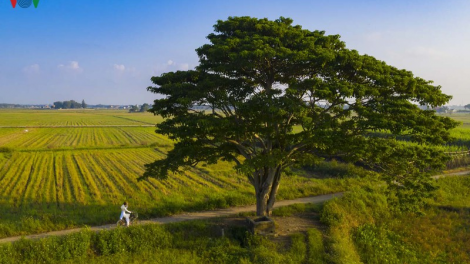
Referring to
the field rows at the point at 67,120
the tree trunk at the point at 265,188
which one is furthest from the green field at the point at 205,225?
the field rows at the point at 67,120

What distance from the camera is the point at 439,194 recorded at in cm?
2206

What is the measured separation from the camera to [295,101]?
12.6 metres

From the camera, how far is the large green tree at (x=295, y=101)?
12172 mm

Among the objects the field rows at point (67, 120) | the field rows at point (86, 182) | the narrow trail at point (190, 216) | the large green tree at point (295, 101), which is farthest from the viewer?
the field rows at point (67, 120)

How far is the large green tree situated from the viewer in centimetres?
1217

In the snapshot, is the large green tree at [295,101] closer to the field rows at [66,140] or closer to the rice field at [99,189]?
the rice field at [99,189]

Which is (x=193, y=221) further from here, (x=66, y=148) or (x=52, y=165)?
(x=66, y=148)

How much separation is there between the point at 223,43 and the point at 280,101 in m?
3.62

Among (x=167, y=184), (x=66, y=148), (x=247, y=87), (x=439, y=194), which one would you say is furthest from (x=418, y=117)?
(x=66, y=148)

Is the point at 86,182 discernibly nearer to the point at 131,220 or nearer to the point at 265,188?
the point at 131,220

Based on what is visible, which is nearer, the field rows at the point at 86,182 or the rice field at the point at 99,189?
the rice field at the point at 99,189

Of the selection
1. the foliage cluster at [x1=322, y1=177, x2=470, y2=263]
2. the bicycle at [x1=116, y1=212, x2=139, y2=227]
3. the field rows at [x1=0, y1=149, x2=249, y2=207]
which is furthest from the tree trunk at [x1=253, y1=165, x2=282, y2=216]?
the field rows at [x1=0, y1=149, x2=249, y2=207]

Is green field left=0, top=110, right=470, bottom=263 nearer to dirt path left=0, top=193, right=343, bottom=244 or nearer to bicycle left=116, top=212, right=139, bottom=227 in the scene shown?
dirt path left=0, top=193, right=343, bottom=244

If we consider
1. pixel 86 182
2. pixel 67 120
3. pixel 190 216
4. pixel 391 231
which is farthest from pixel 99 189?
pixel 67 120
